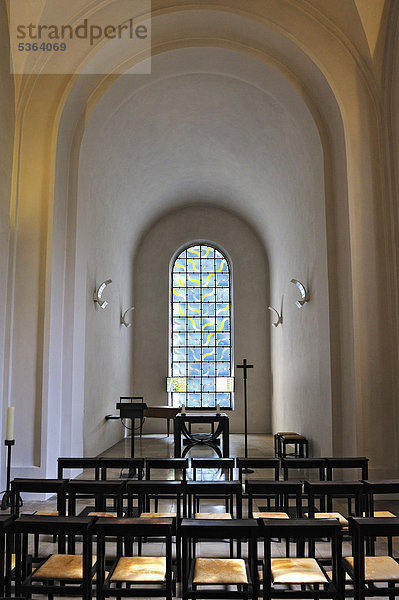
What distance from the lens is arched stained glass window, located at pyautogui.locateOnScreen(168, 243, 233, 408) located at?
14.8 m

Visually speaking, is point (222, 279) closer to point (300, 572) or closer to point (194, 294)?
point (194, 294)

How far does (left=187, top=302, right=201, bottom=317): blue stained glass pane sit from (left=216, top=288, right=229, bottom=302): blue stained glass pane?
0.59m

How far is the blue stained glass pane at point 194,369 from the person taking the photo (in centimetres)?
1498

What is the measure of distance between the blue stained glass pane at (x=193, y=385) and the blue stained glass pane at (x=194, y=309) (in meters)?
1.76

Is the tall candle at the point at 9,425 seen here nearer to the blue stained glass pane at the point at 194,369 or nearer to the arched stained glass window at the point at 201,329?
the arched stained glass window at the point at 201,329

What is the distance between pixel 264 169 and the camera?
11508 millimetres

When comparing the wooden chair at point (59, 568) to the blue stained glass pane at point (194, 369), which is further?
the blue stained glass pane at point (194, 369)

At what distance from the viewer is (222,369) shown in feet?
49.3

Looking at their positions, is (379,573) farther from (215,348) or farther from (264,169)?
(215,348)

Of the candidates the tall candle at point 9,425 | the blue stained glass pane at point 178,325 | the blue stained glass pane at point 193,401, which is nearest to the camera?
the tall candle at point 9,425

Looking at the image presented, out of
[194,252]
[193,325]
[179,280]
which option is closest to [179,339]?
[193,325]

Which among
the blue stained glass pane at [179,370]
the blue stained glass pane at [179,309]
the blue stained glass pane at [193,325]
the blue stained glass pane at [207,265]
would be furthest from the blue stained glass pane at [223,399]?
the blue stained glass pane at [207,265]

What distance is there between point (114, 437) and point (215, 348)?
4250 mm

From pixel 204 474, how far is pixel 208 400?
642 centimetres
